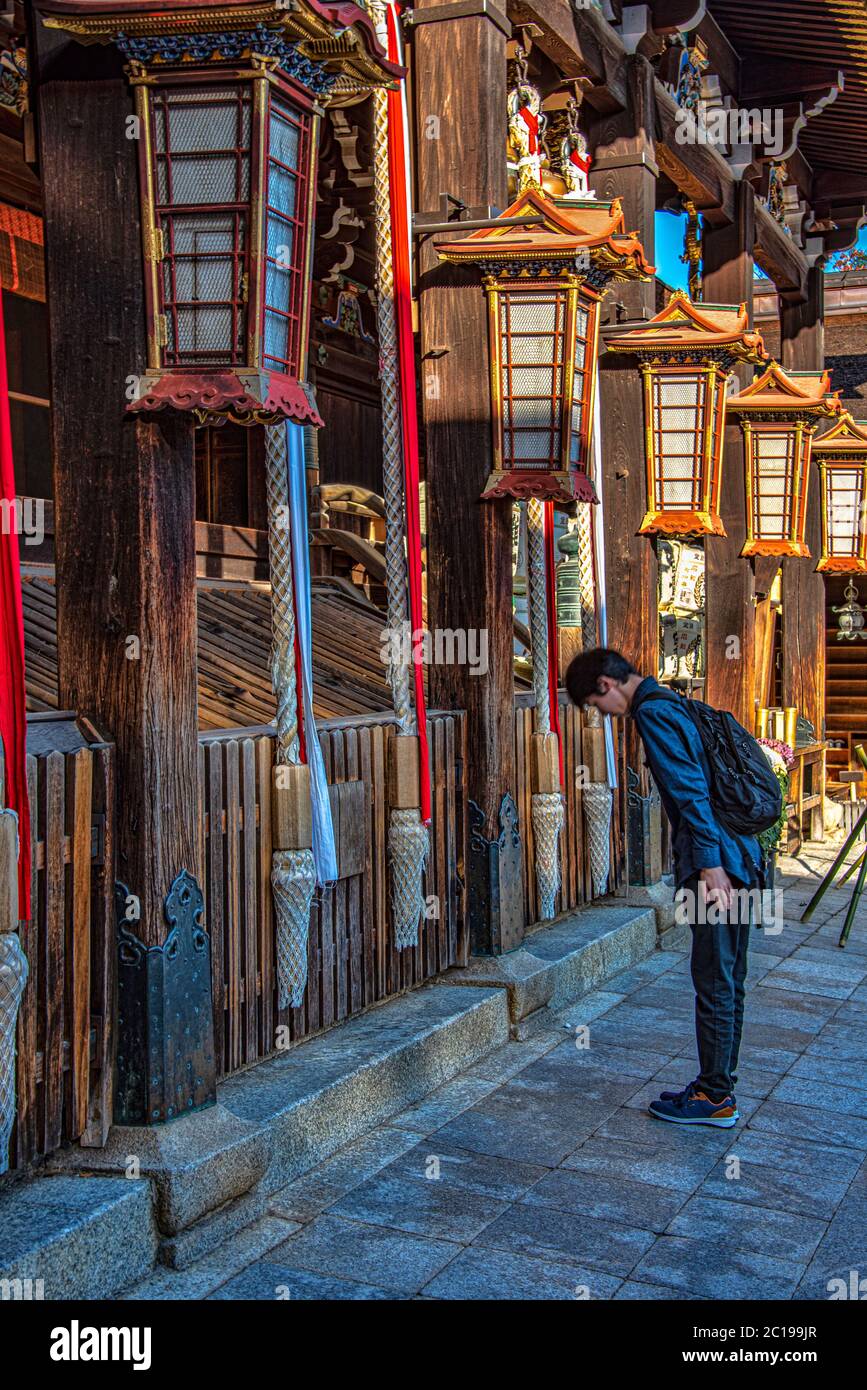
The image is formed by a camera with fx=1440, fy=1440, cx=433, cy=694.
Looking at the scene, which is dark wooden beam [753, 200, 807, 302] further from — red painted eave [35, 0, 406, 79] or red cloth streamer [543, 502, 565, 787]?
red painted eave [35, 0, 406, 79]

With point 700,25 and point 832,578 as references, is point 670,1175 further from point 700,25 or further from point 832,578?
point 832,578

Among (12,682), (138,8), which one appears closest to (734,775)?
(12,682)

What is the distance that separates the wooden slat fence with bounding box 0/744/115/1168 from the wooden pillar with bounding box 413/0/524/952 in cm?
287

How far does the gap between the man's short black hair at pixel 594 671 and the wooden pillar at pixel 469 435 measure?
131 centimetres

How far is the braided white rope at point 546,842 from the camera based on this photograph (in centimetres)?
753

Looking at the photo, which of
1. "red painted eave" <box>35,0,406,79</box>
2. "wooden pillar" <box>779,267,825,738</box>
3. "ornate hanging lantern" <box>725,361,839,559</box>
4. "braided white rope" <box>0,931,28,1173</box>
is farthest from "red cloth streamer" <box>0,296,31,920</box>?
"wooden pillar" <box>779,267,825,738</box>

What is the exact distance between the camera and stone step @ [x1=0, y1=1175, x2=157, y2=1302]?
3596 mm

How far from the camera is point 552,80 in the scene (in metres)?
8.91

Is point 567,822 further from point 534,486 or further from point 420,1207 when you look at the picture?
point 420,1207

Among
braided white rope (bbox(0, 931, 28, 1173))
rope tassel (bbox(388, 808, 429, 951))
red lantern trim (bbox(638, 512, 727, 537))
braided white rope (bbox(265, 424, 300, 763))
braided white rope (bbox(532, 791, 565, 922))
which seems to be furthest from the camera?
red lantern trim (bbox(638, 512, 727, 537))

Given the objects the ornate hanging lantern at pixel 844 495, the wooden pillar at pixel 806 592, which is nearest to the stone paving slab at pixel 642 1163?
the ornate hanging lantern at pixel 844 495

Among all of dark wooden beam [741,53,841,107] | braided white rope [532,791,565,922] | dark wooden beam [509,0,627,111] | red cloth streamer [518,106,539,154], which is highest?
dark wooden beam [741,53,841,107]

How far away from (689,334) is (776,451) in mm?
2578

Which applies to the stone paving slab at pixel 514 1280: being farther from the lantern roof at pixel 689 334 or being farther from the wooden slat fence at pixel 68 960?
the lantern roof at pixel 689 334
